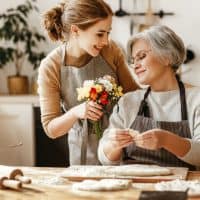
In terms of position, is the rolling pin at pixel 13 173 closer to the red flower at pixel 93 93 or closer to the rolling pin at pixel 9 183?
the rolling pin at pixel 9 183

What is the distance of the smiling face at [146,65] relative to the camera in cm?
275

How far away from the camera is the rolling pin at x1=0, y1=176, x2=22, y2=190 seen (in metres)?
2.18

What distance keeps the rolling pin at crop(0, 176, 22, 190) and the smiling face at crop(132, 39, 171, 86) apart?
2.77ft

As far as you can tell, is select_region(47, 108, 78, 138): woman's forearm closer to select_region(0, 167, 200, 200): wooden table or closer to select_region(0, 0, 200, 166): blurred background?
select_region(0, 167, 200, 200): wooden table

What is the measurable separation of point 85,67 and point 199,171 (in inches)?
35.2

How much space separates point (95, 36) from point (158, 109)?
18.3 inches

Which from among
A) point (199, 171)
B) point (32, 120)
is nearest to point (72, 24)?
point (199, 171)

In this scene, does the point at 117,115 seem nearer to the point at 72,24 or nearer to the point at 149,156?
the point at 149,156


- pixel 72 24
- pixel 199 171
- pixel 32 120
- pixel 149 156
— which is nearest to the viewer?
pixel 199 171

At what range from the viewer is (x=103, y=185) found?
2158 mm

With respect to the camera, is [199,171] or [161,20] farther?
[161,20]

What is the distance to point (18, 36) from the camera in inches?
208

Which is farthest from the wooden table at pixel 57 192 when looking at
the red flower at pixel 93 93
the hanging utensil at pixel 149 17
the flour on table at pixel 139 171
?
the hanging utensil at pixel 149 17

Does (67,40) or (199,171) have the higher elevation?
(67,40)
